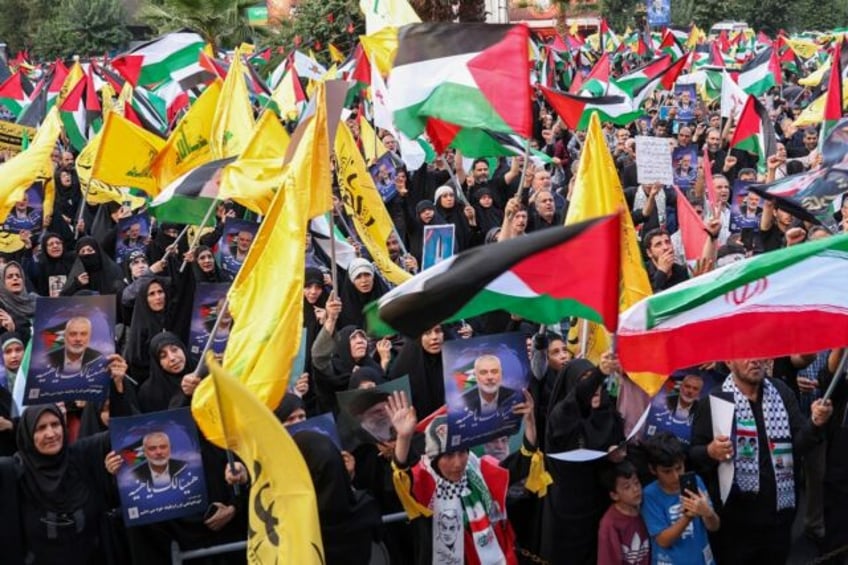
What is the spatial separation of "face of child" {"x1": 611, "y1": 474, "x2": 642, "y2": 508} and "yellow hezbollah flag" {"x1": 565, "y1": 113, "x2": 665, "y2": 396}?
0.99 metres

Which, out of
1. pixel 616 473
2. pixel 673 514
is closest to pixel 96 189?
pixel 616 473

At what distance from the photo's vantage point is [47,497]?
18.1ft

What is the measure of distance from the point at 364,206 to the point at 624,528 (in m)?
3.95

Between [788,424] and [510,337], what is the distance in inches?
54.1

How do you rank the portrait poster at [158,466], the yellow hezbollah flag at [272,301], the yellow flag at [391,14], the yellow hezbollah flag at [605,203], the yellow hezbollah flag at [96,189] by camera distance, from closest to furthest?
the yellow hezbollah flag at [272,301] < the portrait poster at [158,466] < the yellow hezbollah flag at [605,203] < the yellow flag at [391,14] < the yellow hezbollah flag at [96,189]

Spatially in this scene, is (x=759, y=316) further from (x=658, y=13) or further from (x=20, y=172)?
(x=658, y=13)

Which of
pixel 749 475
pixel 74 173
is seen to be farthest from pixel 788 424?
pixel 74 173

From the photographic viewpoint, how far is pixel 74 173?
14.4m

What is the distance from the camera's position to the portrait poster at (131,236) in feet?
34.5

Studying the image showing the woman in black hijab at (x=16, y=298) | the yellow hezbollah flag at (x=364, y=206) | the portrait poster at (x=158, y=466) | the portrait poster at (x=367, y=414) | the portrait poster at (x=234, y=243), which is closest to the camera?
the portrait poster at (x=158, y=466)

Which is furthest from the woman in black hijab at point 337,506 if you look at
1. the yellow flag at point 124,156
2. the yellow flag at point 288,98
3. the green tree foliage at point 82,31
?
the green tree foliage at point 82,31

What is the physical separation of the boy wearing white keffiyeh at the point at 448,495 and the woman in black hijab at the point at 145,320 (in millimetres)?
2903

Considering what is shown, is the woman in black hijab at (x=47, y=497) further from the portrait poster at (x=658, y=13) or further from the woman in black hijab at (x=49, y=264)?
the portrait poster at (x=658, y=13)

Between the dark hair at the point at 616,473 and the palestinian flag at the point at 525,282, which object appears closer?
the palestinian flag at the point at 525,282
